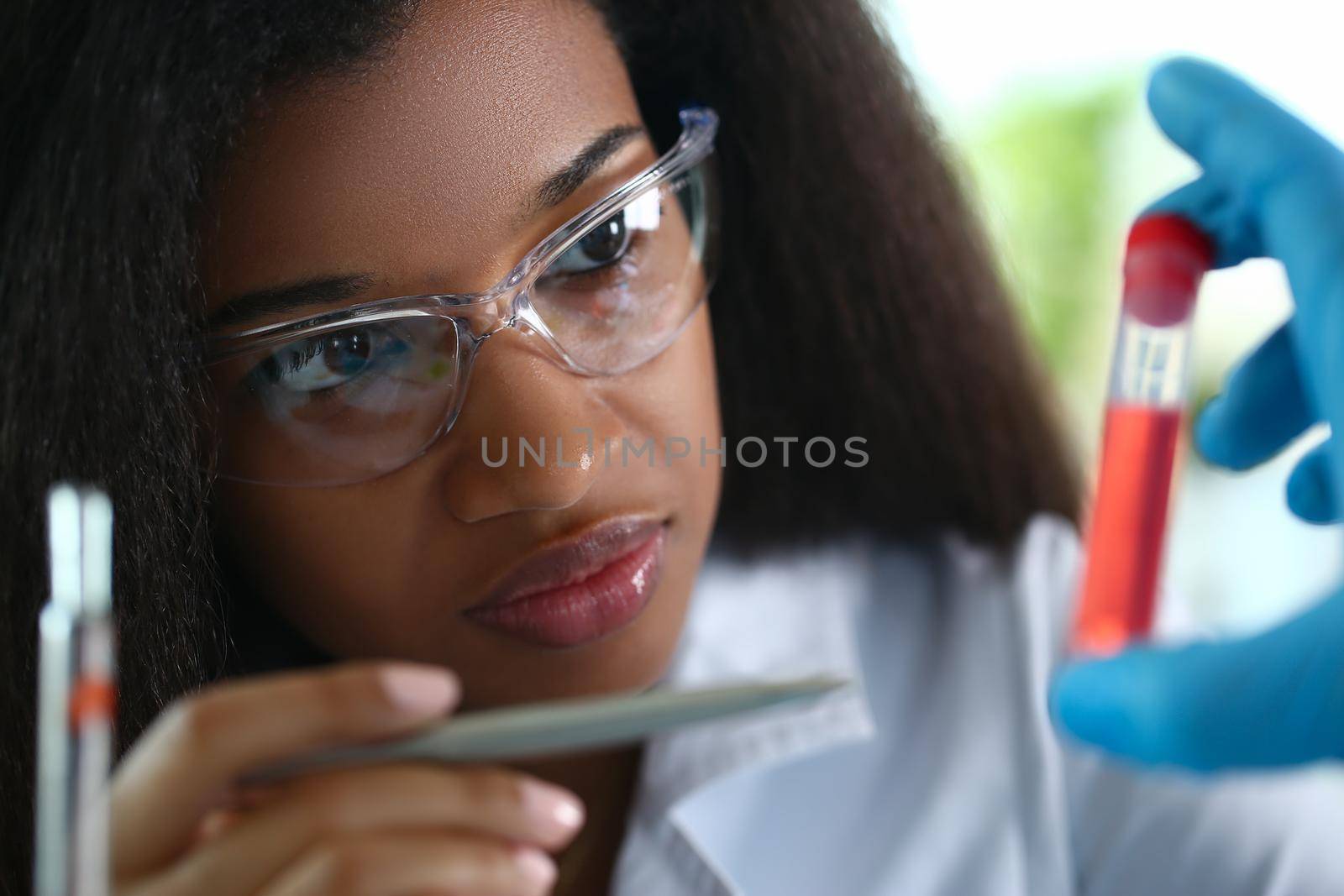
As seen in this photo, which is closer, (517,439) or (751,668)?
(517,439)

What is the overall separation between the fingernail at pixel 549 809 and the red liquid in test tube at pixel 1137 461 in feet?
0.86

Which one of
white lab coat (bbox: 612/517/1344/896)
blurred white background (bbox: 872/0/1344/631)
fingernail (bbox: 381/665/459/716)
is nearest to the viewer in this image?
fingernail (bbox: 381/665/459/716)

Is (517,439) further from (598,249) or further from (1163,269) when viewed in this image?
(1163,269)

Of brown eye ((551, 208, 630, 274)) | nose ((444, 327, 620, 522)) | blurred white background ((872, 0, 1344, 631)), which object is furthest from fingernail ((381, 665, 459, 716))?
blurred white background ((872, 0, 1344, 631))

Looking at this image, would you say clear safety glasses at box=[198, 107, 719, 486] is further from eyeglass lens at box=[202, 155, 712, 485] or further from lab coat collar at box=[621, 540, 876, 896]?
Result: lab coat collar at box=[621, 540, 876, 896]

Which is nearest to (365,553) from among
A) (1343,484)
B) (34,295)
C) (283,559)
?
(283,559)

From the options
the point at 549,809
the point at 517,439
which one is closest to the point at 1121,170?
the point at 517,439

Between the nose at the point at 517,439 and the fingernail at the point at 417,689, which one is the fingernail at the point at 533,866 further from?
the nose at the point at 517,439

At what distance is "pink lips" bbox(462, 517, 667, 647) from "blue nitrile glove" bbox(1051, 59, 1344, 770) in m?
0.34

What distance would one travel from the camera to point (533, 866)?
52 centimetres

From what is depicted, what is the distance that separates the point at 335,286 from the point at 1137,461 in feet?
1.58

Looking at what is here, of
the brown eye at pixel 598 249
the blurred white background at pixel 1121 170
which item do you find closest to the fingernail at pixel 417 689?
the brown eye at pixel 598 249

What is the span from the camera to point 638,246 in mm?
823

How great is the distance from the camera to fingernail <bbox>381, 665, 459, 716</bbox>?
1.61 feet
